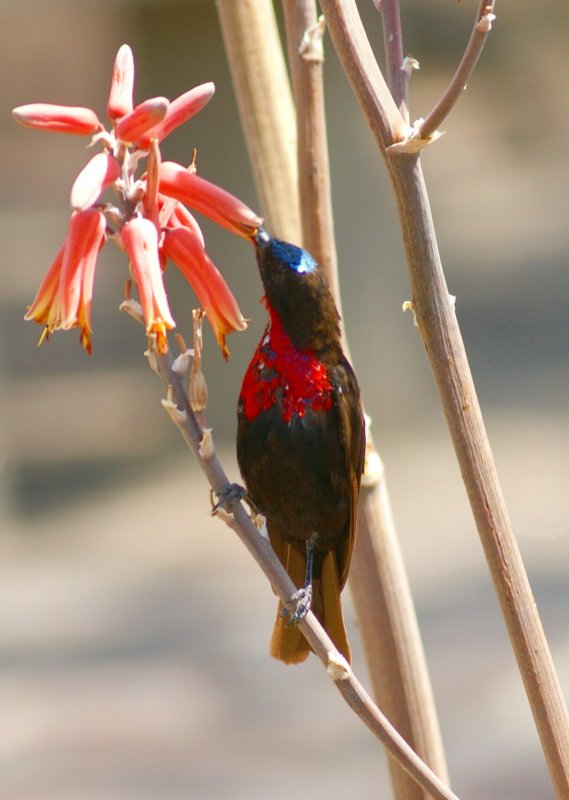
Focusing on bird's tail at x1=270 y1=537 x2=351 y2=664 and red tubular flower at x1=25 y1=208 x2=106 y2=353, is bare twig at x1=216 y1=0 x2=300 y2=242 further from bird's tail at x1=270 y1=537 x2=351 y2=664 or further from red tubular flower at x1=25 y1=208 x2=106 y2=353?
red tubular flower at x1=25 y1=208 x2=106 y2=353

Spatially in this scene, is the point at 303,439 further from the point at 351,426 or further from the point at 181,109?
the point at 181,109

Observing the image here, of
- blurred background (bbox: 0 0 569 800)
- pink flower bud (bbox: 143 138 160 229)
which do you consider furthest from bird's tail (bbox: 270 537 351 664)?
blurred background (bbox: 0 0 569 800)

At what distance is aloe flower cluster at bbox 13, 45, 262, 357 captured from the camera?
2.93 ft

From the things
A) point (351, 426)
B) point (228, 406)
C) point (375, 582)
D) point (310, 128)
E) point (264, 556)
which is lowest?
point (264, 556)

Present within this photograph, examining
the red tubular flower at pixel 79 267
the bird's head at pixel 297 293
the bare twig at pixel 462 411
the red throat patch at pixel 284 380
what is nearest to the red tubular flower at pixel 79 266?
the red tubular flower at pixel 79 267

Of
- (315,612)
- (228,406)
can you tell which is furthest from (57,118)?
(228,406)

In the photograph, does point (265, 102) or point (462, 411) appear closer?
point (462, 411)

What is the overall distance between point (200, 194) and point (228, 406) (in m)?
4.87

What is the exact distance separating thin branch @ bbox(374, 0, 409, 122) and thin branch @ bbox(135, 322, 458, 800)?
0.97ft

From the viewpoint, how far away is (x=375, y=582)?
4.62 ft

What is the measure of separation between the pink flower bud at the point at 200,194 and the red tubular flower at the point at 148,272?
6 cm

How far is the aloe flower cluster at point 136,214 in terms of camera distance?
89cm

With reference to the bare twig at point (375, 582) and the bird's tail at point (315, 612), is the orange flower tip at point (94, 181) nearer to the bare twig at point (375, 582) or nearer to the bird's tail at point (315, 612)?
the bare twig at point (375, 582)

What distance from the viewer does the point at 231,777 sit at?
335 cm
